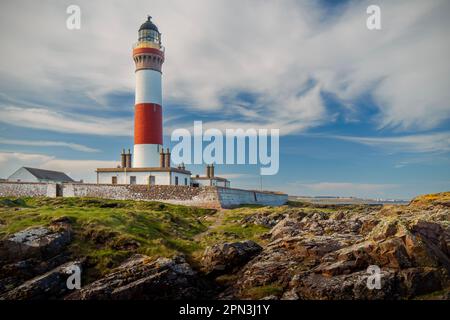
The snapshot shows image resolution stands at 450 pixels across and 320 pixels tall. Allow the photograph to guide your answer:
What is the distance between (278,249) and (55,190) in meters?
36.6

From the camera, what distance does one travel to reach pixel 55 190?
45812 millimetres

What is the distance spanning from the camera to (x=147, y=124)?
50.6m

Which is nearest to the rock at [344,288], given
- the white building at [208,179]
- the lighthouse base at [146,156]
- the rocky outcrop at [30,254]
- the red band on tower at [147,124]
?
the rocky outcrop at [30,254]

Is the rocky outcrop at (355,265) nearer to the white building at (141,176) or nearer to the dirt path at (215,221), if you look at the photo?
the dirt path at (215,221)

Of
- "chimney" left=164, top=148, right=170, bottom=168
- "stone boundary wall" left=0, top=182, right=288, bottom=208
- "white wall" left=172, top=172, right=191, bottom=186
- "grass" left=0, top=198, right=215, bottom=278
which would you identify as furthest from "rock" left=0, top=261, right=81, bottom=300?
"chimney" left=164, top=148, right=170, bottom=168

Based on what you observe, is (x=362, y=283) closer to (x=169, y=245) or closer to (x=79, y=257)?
(x=169, y=245)

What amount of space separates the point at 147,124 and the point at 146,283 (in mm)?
37720

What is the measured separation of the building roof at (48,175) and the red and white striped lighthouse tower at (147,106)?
20051mm

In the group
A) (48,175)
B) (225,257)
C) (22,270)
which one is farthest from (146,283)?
(48,175)

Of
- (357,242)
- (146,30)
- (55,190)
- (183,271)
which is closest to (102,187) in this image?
(55,190)

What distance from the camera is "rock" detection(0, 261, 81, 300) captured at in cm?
1418

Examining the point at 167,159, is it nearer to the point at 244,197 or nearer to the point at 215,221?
the point at 244,197
